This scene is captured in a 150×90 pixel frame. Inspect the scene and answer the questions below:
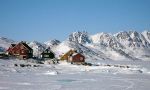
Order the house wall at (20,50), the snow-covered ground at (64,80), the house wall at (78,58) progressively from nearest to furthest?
the snow-covered ground at (64,80) → the house wall at (20,50) → the house wall at (78,58)

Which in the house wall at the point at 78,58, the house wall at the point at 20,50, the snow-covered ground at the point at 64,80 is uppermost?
the house wall at the point at 20,50

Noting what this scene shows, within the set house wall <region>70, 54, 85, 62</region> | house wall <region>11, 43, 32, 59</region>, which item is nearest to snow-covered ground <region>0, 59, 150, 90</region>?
house wall <region>11, 43, 32, 59</region>

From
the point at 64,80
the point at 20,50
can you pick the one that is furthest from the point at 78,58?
the point at 64,80

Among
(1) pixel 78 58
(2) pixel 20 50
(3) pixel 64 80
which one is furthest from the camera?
(1) pixel 78 58

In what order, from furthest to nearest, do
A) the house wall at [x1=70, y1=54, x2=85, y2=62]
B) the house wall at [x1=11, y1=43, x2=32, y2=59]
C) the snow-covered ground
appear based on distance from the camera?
the house wall at [x1=70, y1=54, x2=85, y2=62]
the house wall at [x1=11, y1=43, x2=32, y2=59]
the snow-covered ground

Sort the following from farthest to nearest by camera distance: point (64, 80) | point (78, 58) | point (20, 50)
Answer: point (78, 58) < point (20, 50) < point (64, 80)

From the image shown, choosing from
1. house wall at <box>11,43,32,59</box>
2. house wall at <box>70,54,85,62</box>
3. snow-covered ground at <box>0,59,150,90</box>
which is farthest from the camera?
house wall at <box>70,54,85,62</box>

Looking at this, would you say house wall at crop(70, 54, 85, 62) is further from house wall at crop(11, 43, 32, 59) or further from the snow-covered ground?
the snow-covered ground

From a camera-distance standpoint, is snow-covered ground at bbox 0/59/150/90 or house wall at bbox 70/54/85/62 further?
house wall at bbox 70/54/85/62

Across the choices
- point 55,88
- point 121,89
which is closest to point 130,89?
point 121,89

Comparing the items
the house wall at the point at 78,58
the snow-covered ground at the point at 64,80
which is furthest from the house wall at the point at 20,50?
the snow-covered ground at the point at 64,80

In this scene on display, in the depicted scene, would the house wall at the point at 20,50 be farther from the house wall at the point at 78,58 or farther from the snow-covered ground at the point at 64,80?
the snow-covered ground at the point at 64,80

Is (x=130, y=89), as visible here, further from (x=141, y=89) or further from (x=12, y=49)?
(x=12, y=49)

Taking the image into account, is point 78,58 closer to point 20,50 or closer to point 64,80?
point 20,50
